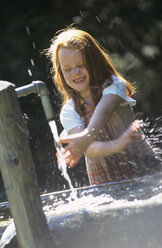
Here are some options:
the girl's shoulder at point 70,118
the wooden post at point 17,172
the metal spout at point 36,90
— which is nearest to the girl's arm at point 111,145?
the girl's shoulder at point 70,118

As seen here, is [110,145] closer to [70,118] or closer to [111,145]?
[111,145]

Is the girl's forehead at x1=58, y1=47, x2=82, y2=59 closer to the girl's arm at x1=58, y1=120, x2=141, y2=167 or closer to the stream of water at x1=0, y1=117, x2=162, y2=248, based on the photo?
the girl's arm at x1=58, y1=120, x2=141, y2=167

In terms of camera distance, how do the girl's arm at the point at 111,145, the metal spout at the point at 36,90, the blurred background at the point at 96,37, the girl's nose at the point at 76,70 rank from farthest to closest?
the blurred background at the point at 96,37
the girl's nose at the point at 76,70
the girl's arm at the point at 111,145
the metal spout at the point at 36,90

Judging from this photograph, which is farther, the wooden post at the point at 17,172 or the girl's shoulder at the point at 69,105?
the girl's shoulder at the point at 69,105

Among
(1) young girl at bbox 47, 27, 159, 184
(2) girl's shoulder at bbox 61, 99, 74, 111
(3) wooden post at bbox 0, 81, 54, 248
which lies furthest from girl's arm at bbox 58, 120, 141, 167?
(3) wooden post at bbox 0, 81, 54, 248

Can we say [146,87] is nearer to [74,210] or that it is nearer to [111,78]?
[111,78]

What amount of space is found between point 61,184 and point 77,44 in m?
1.49

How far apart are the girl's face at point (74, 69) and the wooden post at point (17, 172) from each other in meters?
0.74

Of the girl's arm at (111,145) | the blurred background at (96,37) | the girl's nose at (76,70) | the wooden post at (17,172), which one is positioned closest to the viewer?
the wooden post at (17,172)

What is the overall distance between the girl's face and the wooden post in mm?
744

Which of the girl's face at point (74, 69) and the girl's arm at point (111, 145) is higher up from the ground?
the girl's face at point (74, 69)

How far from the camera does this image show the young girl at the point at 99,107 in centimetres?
175

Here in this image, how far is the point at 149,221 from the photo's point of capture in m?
1.22

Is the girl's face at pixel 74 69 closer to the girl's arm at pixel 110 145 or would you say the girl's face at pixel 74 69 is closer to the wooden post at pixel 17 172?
the girl's arm at pixel 110 145
